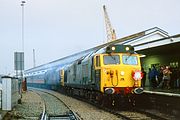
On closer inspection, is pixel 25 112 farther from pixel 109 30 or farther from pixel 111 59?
pixel 109 30

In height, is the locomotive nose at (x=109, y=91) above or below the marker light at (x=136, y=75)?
below

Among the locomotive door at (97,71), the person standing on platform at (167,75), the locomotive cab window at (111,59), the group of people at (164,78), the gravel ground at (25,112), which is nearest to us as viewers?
the gravel ground at (25,112)

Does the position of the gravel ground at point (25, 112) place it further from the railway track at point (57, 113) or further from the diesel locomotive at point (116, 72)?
the diesel locomotive at point (116, 72)

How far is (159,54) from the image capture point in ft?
88.1

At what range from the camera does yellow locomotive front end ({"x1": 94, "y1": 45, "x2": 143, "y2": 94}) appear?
19578mm

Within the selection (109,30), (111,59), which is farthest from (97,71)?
(109,30)

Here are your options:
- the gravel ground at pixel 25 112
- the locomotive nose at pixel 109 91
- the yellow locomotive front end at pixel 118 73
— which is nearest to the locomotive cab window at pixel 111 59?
the yellow locomotive front end at pixel 118 73

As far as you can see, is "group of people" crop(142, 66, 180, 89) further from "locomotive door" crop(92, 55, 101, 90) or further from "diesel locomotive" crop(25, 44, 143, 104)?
"locomotive door" crop(92, 55, 101, 90)

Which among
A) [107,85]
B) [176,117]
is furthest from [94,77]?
[176,117]

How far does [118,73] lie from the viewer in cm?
1973

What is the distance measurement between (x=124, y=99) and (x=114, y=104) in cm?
114

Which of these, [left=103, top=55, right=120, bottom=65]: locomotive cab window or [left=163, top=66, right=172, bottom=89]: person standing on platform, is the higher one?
[left=103, top=55, right=120, bottom=65]: locomotive cab window

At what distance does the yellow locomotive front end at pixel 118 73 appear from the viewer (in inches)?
771

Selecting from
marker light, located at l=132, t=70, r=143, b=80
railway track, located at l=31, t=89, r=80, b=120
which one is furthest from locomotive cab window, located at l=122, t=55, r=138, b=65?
railway track, located at l=31, t=89, r=80, b=120
